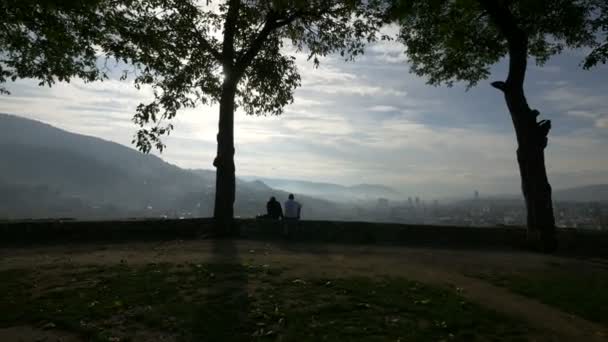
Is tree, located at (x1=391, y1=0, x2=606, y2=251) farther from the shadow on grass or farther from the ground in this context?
the shadow on grass

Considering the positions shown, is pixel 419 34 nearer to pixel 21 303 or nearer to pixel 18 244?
pixel 21 303

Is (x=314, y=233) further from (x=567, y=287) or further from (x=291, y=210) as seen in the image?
(x=567, y=287)

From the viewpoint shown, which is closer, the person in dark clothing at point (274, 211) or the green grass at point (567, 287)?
the green grass at point (567, 287)

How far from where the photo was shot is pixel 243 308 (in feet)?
22.4

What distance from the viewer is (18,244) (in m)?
14.7

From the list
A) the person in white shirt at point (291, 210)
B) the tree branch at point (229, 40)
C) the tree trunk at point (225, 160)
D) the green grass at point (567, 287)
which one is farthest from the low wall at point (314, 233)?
the tree branch at point (229, 40)

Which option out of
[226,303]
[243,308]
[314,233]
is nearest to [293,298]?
[243,308]

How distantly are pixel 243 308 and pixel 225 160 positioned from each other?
10106mm

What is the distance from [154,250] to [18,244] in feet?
19.2

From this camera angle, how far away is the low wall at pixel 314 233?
15.5m

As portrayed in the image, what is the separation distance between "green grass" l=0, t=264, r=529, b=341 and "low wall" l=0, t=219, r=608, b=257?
23.2 ft

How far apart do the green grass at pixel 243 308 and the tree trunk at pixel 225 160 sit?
703 cm

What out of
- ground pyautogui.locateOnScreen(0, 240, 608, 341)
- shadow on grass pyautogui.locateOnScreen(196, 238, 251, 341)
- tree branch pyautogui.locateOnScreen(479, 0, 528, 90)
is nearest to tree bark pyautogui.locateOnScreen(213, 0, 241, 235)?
ground pyautogui.locateOnScreen(0, 240, 608, 341)

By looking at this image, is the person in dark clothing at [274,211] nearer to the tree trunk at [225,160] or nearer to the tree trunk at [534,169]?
the tree trunk at [225,160]
